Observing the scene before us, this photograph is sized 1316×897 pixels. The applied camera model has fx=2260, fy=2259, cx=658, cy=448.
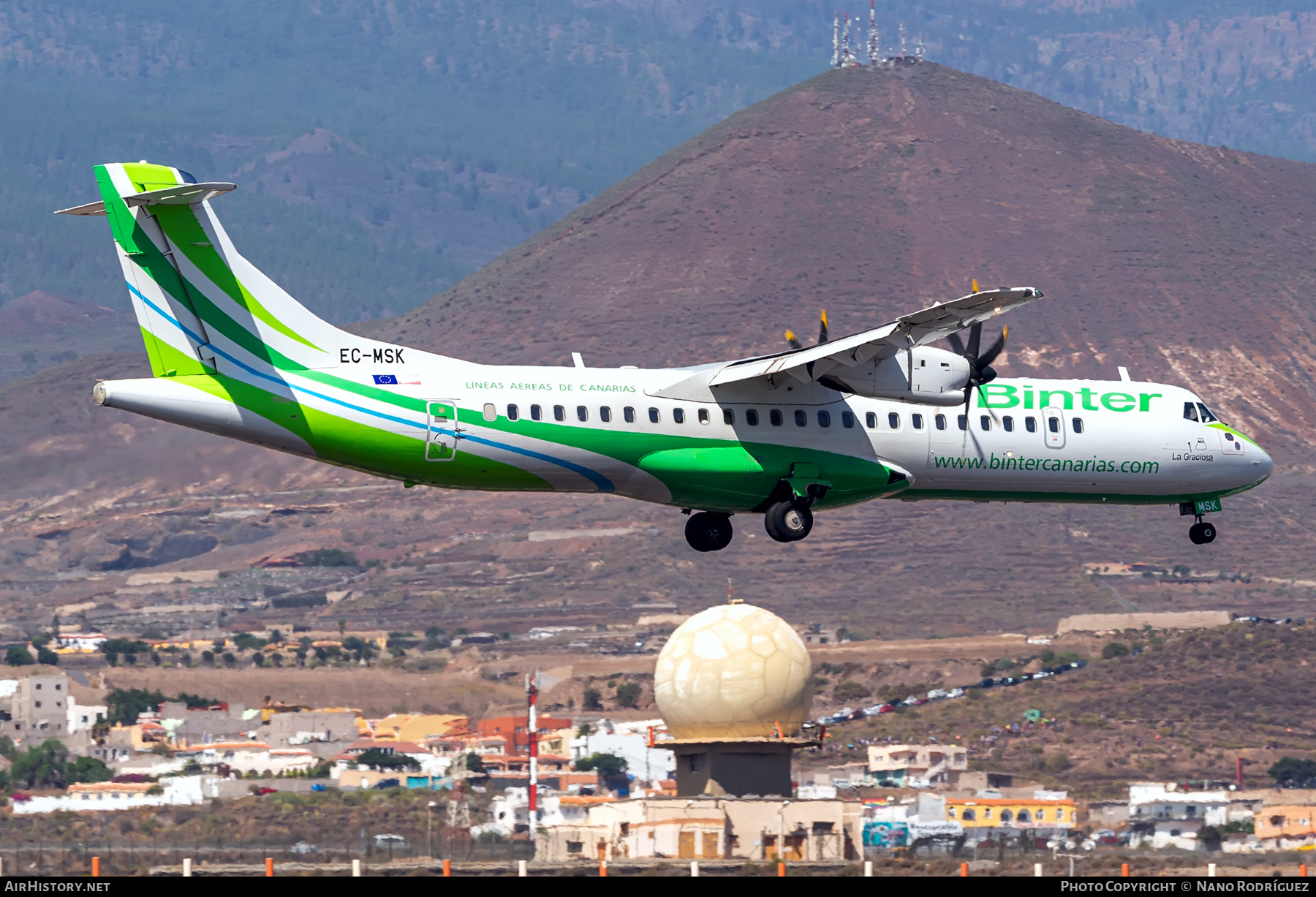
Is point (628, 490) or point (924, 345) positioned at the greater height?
point (924, 345)

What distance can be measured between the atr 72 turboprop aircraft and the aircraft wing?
0.08 metres

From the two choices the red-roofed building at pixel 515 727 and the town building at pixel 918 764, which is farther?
the red-roofed building at pixel 515 727

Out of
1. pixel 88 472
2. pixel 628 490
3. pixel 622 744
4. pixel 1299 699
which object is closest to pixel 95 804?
pixel 622 744

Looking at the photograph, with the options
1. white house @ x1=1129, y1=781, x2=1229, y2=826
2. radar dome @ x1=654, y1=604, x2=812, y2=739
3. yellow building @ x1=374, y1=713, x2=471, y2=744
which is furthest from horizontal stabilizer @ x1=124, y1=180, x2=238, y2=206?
yellow building @ x1=374, y1=713, x2=471, y2=744

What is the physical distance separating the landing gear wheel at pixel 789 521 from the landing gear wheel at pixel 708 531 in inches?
101

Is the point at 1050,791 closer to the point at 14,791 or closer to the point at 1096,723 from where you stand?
the point at 1096,723

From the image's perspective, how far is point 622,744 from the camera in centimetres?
13925

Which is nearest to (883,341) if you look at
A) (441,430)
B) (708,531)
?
(708,531)

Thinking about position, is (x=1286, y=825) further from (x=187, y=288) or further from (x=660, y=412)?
(x=187, y=288)

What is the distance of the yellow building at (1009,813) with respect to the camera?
110 meters

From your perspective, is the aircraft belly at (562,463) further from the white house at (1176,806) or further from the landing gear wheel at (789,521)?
the white house at (1176,806)

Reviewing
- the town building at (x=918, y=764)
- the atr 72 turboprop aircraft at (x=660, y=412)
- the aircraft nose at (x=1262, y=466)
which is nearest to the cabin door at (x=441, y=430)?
the atr 72 turboprop aircraft at (x=660, y=412)

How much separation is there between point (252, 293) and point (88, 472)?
128 meters

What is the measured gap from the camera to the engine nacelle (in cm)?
5116
